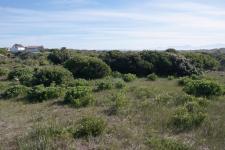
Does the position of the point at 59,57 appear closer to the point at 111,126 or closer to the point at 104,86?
the point at 104,86

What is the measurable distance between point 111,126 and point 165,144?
208 cm

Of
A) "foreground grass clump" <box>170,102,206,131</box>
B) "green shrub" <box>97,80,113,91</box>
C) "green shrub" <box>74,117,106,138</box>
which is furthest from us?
"green shrub" <box>97,80,113,91</box>

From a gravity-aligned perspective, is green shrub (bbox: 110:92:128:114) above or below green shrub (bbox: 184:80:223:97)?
below

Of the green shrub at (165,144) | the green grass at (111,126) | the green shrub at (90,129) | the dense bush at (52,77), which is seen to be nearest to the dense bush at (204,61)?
the dense bush at (52,77)

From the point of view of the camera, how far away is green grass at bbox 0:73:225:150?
A: 867 centimetres

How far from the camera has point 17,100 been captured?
15938 millimetres

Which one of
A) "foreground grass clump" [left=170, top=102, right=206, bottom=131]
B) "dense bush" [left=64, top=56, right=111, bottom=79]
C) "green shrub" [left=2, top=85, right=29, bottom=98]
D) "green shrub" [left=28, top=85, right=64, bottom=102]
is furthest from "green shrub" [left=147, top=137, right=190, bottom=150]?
"dense bush" [left=64, top=56, right=111, bottom=79]

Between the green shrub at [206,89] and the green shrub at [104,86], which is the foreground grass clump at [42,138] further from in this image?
the green shrub at [104,86]

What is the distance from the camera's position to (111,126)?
1023cm

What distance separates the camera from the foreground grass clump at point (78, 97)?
13875 mm

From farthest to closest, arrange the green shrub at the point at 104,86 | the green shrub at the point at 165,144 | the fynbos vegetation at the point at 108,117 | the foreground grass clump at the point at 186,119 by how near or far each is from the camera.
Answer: the green shrub at the point at 104,86 → the foreground grass clump at the point at 186,119 → the fynbos vegetation at the point at 108,117 → the green shrub at the point at 165,144

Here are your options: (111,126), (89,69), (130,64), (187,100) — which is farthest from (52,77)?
(111,126)

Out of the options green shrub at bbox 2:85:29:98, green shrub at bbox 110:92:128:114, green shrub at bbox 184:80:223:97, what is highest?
green shrub at bbox 184:80:223:97

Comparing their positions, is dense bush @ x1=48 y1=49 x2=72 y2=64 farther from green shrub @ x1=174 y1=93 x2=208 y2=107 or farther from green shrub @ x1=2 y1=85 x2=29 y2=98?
green shrub @ x1=174 y1=93 x2=208 y2=107
